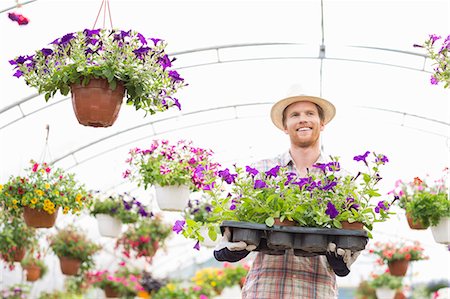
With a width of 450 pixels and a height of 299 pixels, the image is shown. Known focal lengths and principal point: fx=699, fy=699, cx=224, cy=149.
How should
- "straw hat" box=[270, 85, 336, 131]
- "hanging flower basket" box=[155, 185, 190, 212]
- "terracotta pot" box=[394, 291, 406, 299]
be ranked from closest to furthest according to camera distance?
"straw hat" box=[270, 85, 336, 131]
"hanging flower basket" box=[155, 185, 190, 212]
"terracotta pot" box=[394, 291, 406, 299]

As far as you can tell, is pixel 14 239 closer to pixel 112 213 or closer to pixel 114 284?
pixel 112 213

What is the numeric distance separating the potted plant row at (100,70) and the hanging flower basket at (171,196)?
7.34 ft

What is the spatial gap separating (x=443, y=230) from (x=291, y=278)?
363 cm

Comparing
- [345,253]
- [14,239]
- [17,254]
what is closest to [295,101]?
[345,253]

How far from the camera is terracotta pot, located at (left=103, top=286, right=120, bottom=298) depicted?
9.96 metres

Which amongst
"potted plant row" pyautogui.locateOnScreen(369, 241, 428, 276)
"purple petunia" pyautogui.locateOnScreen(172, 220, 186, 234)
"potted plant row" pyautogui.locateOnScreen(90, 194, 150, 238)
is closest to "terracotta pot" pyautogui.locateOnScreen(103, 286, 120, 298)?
"potted plant row" pyautogui.locateOnScreen(90, 194, 150, 238)

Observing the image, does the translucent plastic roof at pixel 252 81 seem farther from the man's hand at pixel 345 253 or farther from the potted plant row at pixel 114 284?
the man's hand at pixel 345 253

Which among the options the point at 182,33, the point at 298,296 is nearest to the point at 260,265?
the point at 298,296

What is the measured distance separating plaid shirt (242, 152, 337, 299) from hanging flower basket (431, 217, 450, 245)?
348 cm

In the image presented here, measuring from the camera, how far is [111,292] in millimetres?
10008

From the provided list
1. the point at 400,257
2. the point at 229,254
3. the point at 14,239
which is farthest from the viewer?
the point at 400,257

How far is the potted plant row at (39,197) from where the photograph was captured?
17.0ft

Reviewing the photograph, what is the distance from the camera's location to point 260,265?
7.74 feet

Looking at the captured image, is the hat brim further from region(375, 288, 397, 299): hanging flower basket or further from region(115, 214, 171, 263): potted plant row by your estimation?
region(375, 288, 397, 299): hanging flower basket
